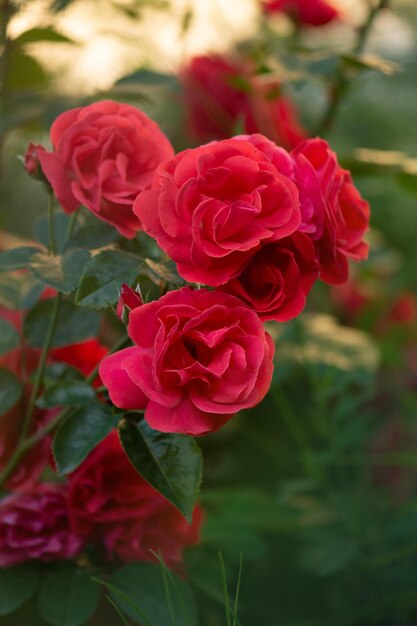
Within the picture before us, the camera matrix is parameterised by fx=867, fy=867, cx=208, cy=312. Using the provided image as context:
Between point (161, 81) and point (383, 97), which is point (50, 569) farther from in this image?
point (383, 97)

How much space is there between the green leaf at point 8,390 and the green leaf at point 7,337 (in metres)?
0.01

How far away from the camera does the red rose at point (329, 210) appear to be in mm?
321

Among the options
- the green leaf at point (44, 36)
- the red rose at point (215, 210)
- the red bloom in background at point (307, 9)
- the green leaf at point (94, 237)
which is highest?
the red rose at point (215, 210)

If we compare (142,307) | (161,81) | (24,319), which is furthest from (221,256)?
(161,81)

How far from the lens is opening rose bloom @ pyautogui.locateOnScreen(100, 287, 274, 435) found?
11.1 inches

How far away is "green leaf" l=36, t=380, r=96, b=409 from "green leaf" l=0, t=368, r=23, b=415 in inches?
1.4

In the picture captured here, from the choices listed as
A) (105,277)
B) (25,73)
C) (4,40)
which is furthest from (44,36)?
(105,277)

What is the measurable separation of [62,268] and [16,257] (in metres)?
0.03

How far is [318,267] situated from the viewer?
1.06 feet

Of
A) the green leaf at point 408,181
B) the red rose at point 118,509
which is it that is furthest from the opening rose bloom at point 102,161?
the green leaf at point 408,181

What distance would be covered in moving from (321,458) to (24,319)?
32cm

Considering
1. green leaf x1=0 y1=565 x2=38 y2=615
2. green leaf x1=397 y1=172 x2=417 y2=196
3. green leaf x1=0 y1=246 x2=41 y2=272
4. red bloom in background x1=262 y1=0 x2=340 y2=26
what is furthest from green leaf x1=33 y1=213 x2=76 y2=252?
red bloom in background x1=262 y1=0 x2=340 y2=26

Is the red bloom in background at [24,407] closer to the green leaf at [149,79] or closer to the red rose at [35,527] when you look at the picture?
the red rose at [35,527]

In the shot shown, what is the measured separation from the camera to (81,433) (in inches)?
12.9
